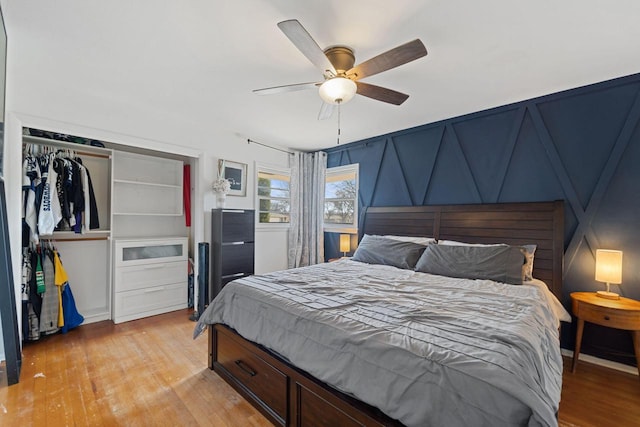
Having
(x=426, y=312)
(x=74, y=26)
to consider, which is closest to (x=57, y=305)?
(x=74, y=26)

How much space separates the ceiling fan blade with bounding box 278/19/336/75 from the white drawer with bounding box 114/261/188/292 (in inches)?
125

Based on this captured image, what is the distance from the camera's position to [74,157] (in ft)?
10.3

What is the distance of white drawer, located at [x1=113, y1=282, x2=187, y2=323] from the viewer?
3.27m

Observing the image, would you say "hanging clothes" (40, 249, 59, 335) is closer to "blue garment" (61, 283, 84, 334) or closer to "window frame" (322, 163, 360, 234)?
"blue garment" (61, 283, 84, 334)

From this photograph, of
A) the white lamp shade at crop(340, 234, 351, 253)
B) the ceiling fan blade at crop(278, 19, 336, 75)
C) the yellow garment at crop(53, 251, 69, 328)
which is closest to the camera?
the ceiling fan blade at crop(278, 19, 336, 75)

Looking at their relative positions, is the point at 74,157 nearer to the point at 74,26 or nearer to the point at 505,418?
the point at 74,26

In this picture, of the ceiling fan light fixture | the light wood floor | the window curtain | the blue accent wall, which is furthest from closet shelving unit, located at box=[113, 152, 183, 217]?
the blue accent wall

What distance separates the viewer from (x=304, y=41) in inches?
62.2

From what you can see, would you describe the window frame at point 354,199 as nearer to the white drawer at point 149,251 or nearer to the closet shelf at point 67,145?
the white drawer at point 149,251

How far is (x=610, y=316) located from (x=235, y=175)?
4.25 meters

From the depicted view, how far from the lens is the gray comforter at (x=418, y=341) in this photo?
1.01 meters

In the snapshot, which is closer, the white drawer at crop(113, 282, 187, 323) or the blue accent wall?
the blue accent wall

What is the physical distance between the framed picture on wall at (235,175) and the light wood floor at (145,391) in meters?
2.14

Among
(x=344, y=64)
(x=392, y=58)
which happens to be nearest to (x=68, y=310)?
(x=344, y=64)
